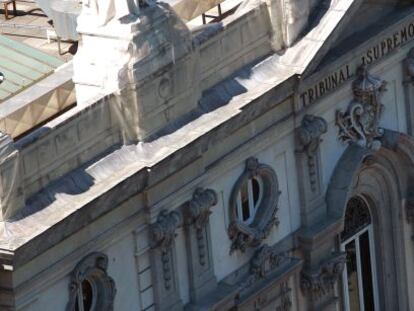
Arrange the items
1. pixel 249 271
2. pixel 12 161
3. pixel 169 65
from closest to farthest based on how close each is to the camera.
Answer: pixel 12 161 → pixel 169 65 → pixel 249 271

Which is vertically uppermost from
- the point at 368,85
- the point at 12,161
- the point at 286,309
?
the point at 12,161

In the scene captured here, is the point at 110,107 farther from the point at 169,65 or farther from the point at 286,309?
the point at 286,309

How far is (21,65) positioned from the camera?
174 ft

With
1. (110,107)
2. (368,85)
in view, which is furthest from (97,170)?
(368,85)

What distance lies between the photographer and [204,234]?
5253 centimetres

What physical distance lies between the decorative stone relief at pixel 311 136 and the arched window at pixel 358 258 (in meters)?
2.90

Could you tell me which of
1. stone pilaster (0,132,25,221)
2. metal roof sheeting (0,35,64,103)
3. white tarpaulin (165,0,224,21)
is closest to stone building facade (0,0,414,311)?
stone pilaster (0,132,25,221)

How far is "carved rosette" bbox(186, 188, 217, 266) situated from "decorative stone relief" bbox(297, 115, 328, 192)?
3.60 metres

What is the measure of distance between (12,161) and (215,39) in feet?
23.6

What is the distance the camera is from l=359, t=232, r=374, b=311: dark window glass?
59.7m

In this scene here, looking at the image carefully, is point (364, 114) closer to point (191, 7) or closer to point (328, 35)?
point (328, 35)

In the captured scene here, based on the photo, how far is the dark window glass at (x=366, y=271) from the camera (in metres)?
59.7

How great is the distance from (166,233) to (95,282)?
185 centimetres

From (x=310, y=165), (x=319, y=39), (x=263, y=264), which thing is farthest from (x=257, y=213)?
(x=319, y=39)
